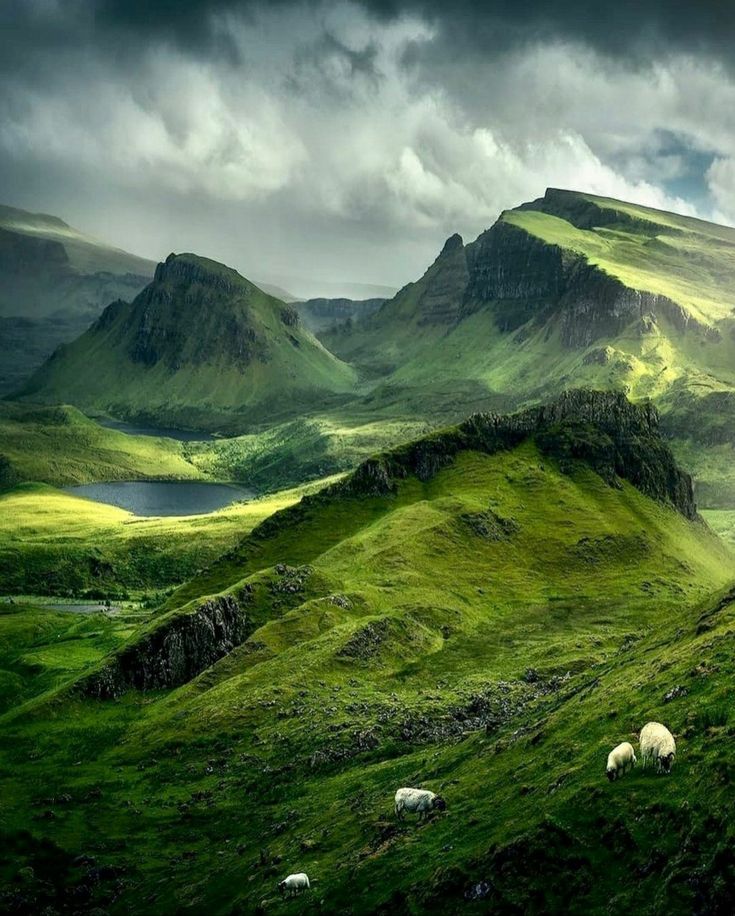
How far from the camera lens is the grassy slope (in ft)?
170

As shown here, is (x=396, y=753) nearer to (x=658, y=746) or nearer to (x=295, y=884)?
(x=295, y=884)

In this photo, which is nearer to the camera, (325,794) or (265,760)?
(325,794)

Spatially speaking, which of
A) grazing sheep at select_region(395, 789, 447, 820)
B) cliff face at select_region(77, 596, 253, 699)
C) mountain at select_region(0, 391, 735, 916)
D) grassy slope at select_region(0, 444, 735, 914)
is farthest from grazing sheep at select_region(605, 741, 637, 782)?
cliff face at select_region(77, 596, 253, 699)

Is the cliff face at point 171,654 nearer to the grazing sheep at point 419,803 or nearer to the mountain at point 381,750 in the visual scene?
the mountain at point 381,750

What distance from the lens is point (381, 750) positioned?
10381cm

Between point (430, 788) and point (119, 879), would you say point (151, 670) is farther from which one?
point (430, 788)

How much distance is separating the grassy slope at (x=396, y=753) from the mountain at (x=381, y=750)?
298mm

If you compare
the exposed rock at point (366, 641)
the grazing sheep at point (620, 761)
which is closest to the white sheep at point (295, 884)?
the grazing sheep at point (620, 761)

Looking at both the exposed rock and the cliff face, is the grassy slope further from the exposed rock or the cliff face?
the cliff face

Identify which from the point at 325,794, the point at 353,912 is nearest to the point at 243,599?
the point at 325,794

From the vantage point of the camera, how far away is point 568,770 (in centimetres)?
6119

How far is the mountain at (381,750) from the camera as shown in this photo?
5109 centimetres

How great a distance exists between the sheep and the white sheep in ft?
88.2

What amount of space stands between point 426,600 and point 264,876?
104385 millimetres
